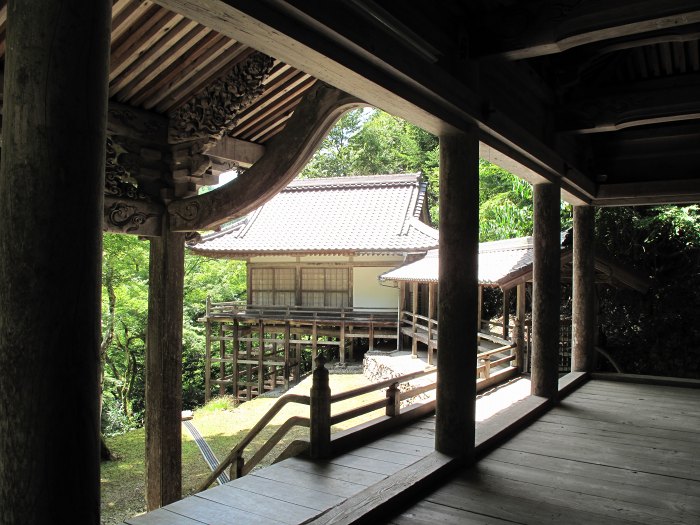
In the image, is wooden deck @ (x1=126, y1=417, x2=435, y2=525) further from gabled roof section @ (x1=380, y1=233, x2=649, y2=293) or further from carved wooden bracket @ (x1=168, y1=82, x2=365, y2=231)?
gabled roof section @ (x1=380, y1=233, x2=649, y2=293)

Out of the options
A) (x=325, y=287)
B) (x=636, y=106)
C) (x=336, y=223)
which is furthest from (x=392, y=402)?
(x=336, y=223)

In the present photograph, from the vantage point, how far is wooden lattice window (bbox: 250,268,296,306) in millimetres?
17469

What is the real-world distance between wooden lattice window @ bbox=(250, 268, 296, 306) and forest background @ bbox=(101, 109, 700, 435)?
10.5 feet

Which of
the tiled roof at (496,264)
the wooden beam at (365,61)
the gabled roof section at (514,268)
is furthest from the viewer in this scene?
the tiled roof at (496,264)

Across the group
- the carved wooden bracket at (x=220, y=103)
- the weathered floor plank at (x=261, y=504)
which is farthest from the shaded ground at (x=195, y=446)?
the carved wooden bracket at (x=220, y=103)

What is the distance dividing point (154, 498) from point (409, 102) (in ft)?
14.0

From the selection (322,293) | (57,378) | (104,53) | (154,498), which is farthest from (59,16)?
(322,293)

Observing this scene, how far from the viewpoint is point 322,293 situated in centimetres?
1708

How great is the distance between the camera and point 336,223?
17.5 metres

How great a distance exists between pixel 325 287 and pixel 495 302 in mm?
5350

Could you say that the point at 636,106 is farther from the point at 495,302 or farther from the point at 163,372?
the point at 495,302

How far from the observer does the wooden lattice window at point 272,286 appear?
57.3ft

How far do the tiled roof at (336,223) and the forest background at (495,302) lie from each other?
237cm

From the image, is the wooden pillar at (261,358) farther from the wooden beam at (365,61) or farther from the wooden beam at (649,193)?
the wooden beam at (365,61)
